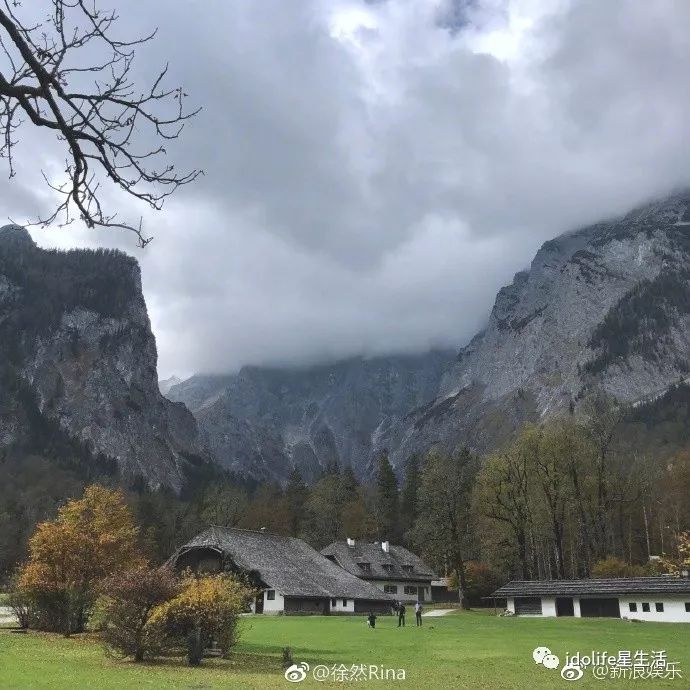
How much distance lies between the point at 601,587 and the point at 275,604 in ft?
91.9

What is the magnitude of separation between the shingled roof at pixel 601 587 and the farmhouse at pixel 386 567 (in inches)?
938

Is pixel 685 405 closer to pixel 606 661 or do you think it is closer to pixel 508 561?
pixel 508 561

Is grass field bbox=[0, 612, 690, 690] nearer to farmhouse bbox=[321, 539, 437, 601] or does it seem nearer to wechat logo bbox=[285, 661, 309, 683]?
wechat logo bbox=[285, 661, 309, 683]

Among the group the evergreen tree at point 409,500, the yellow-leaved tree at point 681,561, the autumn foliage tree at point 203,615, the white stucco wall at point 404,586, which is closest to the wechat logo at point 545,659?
the yellow-leaved tree at point 681,561

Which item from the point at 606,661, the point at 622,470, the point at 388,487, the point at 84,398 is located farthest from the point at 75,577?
the point at 84,398

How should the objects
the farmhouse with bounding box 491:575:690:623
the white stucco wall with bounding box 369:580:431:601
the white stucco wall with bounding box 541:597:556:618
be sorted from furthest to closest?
1. the white stucco wall with bounding box 369:580:431:601
2. the white stucco wall with bounding box 541:597:556:618
3. the farmhouse with bounding box 491:575:690:623

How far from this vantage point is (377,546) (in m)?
88.5

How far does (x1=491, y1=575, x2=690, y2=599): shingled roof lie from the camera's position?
51.4m

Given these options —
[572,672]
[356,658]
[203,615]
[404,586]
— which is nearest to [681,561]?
[572,672]

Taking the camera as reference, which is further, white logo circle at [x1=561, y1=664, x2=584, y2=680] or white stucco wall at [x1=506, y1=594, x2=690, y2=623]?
white stucco wall at [x1=506, y1=594, x2=690, y2=623]

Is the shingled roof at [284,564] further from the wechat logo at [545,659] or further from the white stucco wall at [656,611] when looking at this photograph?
the wechat logo at [545,659]

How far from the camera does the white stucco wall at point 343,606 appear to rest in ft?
209

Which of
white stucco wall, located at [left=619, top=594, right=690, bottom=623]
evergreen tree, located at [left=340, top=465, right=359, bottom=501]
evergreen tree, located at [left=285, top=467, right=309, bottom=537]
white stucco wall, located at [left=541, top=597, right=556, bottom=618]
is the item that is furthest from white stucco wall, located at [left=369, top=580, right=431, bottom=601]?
white stucco wall, located at [left=619, top=594, right=690, bottom=623]

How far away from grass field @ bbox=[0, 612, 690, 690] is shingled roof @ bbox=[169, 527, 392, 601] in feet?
66.7
